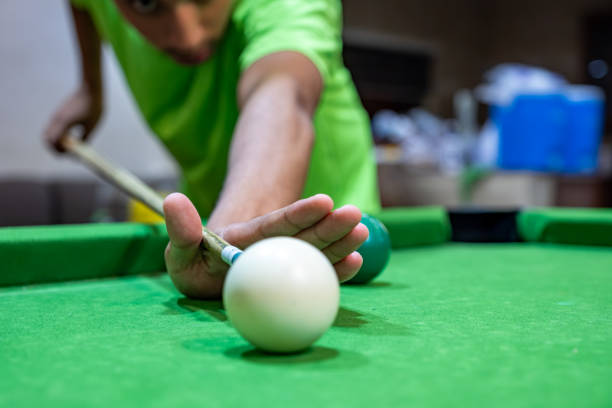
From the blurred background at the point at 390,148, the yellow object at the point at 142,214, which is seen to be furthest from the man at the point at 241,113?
the blurred background at the point at 390,148

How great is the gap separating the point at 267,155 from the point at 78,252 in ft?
1.57

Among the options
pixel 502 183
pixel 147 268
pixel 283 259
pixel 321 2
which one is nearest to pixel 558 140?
pixel 502 183

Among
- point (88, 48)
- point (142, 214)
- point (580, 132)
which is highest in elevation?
point (88, 48)

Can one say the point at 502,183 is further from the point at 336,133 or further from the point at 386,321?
the point at 386,321

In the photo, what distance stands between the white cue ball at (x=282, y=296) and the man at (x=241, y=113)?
18cm

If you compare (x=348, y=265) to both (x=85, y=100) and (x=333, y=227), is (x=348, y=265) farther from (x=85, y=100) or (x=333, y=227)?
(x=85, y=100)

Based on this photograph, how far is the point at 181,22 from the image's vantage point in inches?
73.6

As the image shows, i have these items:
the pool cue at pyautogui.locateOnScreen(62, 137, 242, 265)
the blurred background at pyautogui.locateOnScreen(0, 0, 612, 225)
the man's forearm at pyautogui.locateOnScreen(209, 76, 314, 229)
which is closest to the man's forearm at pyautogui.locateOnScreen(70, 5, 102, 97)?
the pool cue at pyautogui.locateOnScreen(62, 137, 242, 265)

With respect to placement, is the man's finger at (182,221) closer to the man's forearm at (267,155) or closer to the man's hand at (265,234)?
the man's hand at (265,234)

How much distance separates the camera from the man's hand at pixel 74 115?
2793mm

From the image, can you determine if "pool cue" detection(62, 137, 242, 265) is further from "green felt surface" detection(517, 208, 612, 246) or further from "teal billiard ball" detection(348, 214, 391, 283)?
"green felt surface" detection(517, 208, 612, 246)

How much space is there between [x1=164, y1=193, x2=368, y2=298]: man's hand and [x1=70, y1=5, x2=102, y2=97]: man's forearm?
75.8 inches

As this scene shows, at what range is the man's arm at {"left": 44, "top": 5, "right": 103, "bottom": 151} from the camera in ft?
9.04

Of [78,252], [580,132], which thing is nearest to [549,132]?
[580,132]
